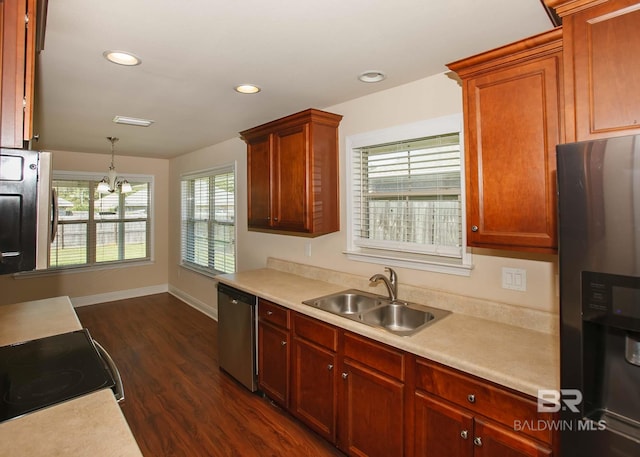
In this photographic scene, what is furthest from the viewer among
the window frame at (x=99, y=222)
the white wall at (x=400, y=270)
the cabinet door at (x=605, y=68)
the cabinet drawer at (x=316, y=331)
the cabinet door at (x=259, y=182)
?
the window frame at (x=99, y=222)

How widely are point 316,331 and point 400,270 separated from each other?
751 mm

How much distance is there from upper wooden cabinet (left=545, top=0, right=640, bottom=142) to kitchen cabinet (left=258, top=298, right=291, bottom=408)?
1986 millimetres

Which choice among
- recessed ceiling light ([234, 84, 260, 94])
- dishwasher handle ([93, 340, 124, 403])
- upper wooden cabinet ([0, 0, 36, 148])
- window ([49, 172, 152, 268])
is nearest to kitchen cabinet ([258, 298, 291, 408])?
dishwasher handle ([93, 340, 124, 403])

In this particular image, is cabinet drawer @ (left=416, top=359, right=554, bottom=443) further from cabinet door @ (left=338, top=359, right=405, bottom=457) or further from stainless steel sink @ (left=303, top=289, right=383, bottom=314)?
stainless steel sink @ (left=303, top=289, right=383, bottom=314)

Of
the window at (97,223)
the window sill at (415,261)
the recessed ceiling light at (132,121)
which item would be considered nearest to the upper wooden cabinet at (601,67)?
the window sill at (415,261)

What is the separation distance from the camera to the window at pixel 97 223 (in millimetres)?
5426

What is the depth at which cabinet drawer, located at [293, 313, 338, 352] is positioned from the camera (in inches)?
85.4

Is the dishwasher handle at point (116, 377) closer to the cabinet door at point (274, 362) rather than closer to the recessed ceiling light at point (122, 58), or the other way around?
the cabinet door at point (274, 362)

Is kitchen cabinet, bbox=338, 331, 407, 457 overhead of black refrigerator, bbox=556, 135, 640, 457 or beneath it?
beneath

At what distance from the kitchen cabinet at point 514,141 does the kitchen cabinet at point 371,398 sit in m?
0.78

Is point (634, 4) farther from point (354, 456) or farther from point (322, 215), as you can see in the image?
point (354, 456)

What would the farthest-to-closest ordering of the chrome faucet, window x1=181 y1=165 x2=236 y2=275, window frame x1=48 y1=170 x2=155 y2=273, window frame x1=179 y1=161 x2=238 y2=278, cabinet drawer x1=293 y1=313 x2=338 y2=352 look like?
window frame x1=48 y1=170 x2=155 y2=273
window x1=181 y1=165 x2=236 y2=275
window frame x1=179 y1=161 x2=238 y2=278
the chrome faucet
cabinet drawer x1=293 y1=313 x2=338 y2=352

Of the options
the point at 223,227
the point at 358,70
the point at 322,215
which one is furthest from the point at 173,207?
the point at 358,70

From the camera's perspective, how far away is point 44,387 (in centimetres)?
131
